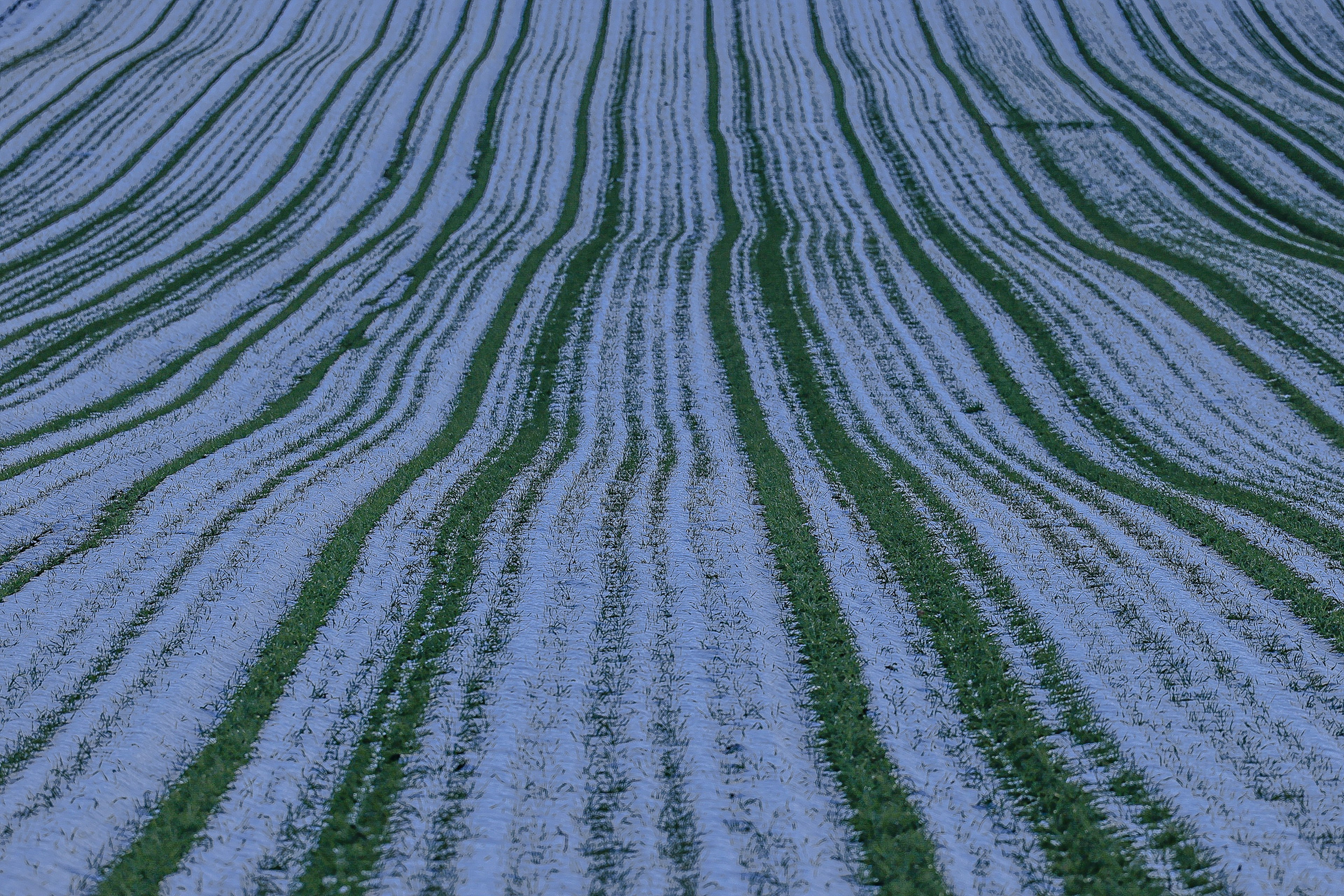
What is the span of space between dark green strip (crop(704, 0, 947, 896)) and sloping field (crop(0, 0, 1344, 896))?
47 millimetres

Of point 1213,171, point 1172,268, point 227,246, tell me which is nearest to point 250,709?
point 227,246

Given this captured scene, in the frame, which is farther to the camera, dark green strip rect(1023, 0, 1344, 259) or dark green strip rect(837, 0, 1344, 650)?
dark green strip rect(1023, 0, 1344, 259)

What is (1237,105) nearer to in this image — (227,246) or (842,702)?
(227,246)

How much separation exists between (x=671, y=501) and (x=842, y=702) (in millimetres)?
5673

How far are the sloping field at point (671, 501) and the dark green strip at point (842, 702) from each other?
5cm

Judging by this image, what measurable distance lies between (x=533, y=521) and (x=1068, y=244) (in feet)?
83.9

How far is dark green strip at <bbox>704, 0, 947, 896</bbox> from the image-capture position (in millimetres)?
6566

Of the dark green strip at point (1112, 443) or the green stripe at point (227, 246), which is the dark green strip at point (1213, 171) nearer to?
the dark green strip at point (1112, 443)

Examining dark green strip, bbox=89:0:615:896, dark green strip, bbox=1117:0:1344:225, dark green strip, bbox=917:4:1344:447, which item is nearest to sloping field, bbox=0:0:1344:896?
dark green strip, bbox=89:0:615:896

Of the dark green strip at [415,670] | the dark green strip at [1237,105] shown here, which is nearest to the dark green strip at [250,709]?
the dark green strip at [415,670]

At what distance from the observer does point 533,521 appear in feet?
41.3

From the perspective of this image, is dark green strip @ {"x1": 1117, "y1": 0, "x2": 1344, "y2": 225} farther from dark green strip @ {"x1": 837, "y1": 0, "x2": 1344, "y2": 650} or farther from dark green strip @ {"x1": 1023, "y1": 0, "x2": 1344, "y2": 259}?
dark green strip @ {"x1": 837, "y1": 0, "x2": 1344, "y2": 650}

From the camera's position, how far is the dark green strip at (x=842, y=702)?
21.5 feet

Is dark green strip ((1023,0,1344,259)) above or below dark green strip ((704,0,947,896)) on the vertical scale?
above
